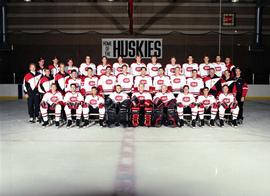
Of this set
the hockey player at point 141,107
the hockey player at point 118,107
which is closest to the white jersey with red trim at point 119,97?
the hockey player at point 118,107

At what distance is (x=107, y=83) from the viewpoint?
7.66m

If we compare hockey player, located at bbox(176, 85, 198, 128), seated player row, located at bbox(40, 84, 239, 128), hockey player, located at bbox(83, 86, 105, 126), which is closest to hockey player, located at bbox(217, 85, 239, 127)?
seated player row, located at bbox(40, 84, 239, 128)

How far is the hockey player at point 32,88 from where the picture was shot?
766cm

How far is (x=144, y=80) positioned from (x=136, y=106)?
2.56ft

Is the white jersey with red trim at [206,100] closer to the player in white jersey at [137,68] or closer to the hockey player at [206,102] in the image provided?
the hockey player at [206,102]

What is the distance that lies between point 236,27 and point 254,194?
1093 centimetres

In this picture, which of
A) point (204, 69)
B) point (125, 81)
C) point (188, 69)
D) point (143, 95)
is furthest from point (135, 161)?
point (204, 69)

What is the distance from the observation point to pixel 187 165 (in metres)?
4.81

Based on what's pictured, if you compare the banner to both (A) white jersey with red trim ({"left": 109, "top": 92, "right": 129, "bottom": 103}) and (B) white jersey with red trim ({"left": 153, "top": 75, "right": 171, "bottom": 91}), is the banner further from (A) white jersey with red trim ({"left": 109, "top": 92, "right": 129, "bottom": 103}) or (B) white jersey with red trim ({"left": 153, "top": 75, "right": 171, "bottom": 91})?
(A) white jersey with red trim ({"left": 109, "top": 92, "right": 129, "bottom": 103})

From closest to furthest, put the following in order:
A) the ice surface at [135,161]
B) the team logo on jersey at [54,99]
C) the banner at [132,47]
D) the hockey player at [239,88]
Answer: the ice surface at [135,161] → the team logo on jersey at [54,99] → the hockey player at [239,88] → the banner at [132,47]

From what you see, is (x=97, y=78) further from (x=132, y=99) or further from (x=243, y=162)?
(x=243, y=162)

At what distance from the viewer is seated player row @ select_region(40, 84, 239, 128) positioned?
7.23 metres

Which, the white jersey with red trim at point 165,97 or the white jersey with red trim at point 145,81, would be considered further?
the white jersey with red trim at point 145,81

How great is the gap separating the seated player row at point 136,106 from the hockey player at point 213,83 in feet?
A: 1.04
